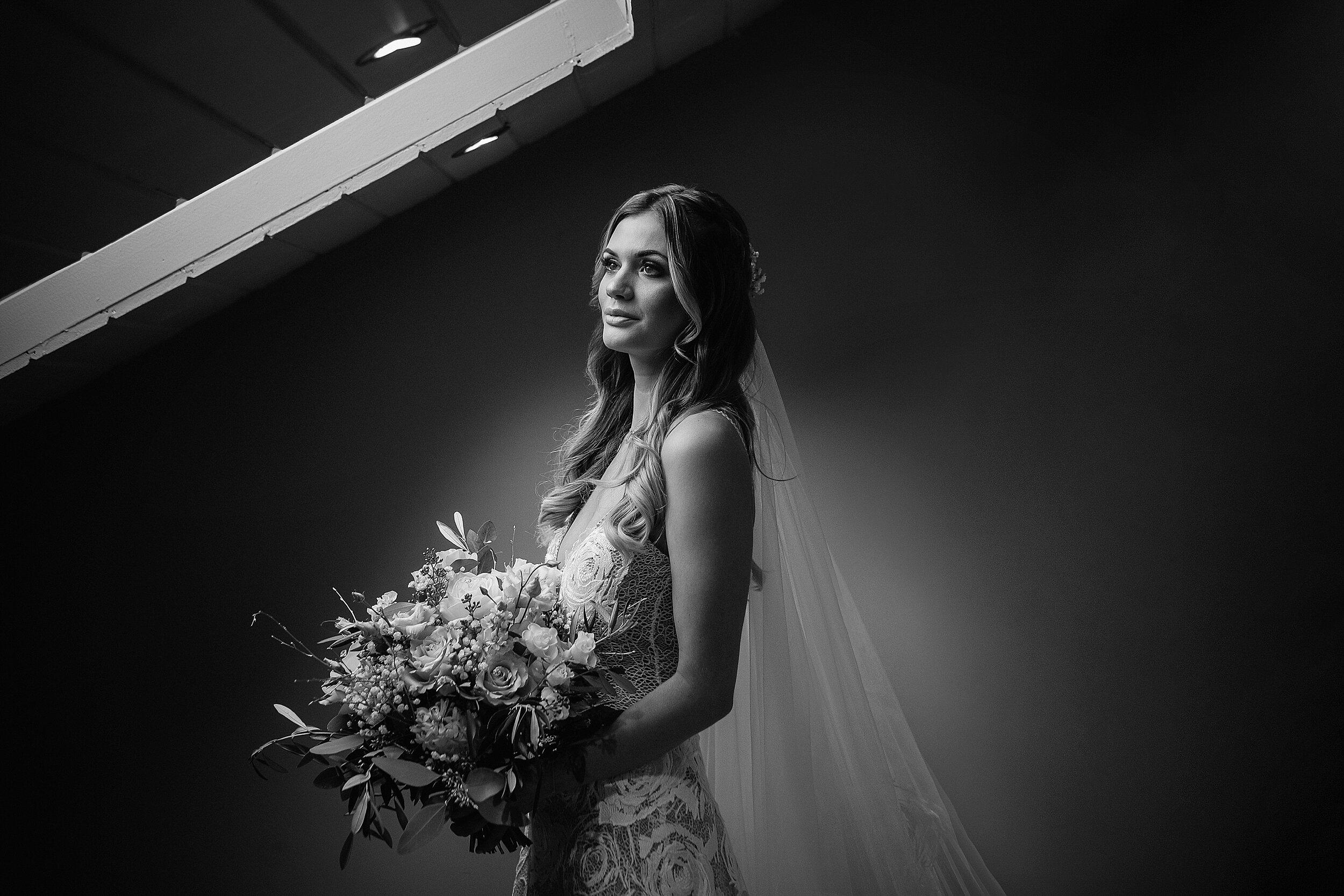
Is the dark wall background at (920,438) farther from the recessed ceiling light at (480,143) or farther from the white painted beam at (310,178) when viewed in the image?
the white painted beam at (310,178)

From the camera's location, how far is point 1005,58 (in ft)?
9.93

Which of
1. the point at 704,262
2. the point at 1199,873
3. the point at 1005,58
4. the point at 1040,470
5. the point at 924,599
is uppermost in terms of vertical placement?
the point at 1005,58

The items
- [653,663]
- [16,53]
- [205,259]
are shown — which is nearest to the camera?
[16,53]

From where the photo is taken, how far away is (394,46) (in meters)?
1.92

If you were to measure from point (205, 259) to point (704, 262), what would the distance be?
139 cm

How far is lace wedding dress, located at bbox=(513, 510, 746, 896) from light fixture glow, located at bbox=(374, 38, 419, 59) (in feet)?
3.55

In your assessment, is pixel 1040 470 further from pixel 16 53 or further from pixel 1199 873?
pixel 16 53

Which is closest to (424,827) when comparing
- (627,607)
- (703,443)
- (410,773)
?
(410,773)

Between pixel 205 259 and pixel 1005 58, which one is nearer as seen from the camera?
pixel 205 259

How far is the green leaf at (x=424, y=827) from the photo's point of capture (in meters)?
1.34

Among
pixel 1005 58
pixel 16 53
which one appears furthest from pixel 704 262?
pixel 1005 58

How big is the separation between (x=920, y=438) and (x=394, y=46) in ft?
6.17

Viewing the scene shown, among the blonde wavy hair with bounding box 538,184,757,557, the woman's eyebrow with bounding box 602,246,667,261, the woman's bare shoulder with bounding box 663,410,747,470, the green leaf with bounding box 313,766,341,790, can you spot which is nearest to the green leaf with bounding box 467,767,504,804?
the green leaf with bounding box 313,766,341,790

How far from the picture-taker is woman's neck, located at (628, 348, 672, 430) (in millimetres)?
1831
